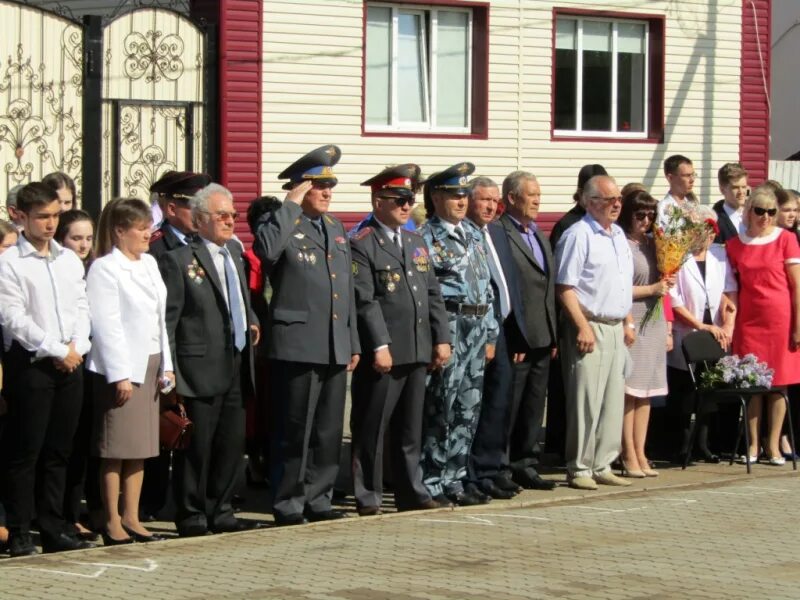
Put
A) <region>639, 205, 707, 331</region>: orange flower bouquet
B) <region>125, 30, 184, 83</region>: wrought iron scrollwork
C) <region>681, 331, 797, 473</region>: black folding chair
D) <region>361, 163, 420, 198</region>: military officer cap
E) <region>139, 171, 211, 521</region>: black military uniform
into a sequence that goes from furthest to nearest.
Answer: <region>125, 30, 184, 83</region>: wrought iron scrollwork
<region>681, 331, 797, 473</region>: black folding chair
<region>639, 205, 707, 331</region>: orange flower bouquet
<region>361, 163, 420, 198</region>: military officer cap
<region>139, 171, 211, 521</region>: black military uniform

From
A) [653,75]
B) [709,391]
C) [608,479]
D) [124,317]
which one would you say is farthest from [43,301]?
[653,75]

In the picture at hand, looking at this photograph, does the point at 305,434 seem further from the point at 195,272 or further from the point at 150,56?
the point at 150,56

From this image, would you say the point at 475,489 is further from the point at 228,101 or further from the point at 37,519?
the point at 228,101

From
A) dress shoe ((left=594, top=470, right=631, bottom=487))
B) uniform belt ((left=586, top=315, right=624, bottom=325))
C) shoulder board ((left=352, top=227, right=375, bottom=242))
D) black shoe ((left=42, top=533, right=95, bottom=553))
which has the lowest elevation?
dress shoe ((left=594, top=470, right=631, bottom=487))

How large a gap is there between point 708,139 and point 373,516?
44.9ft

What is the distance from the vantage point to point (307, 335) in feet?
33.1

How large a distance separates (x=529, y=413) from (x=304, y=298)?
2.30m

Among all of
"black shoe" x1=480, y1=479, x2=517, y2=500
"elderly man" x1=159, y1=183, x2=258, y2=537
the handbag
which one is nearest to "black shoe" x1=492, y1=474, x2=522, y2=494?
"black shoe" x1=480, y1=479, x2=517, y2=500

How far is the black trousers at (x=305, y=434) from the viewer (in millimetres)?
10117

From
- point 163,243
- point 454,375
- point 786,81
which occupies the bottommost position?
point 454,375

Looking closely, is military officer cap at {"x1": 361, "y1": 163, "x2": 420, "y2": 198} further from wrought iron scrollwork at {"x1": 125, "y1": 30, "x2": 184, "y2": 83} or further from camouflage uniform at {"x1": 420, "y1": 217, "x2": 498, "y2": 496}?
wrought iron scrollwork at {"x1": 125, "y1": 30, "x2": 184, "y2": 83}

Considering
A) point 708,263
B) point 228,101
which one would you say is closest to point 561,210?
point 228,101

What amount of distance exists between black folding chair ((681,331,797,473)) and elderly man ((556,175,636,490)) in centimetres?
100

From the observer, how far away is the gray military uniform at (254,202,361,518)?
1007 cm
